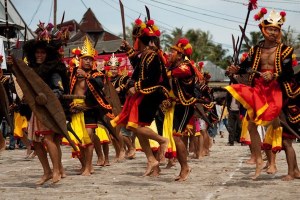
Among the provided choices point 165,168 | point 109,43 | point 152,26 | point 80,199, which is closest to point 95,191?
point 80,199

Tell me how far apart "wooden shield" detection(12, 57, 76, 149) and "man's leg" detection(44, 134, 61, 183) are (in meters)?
0.20

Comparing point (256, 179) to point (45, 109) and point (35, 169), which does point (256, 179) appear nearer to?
point (45, 109)

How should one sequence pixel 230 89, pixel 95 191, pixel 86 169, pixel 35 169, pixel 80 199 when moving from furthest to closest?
pixel 35 169, pixel 86 169, pixel 230 89, pixel 95 191, pixel 80 199

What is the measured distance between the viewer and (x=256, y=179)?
422 inches

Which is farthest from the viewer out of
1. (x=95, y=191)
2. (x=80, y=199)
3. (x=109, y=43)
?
(x=109, y=43)

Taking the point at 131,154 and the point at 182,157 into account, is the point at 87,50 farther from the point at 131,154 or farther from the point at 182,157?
the point at 131,154

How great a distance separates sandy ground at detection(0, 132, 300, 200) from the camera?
29.5 feet

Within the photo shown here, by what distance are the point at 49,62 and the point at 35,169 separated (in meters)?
3.24

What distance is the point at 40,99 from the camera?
9969 millimetres

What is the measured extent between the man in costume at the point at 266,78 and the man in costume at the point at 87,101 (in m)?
2.50

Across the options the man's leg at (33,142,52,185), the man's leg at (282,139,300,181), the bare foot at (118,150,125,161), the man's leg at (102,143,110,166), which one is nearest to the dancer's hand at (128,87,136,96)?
the man's leg at (33,142,52,185)

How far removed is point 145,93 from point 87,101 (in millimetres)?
1971

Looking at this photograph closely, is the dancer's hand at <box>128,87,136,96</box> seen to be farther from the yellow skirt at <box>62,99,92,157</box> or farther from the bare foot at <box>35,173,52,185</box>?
the yellow skirt at <box>62,99,92,157</box>

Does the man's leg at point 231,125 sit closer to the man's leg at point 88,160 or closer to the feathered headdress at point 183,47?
the man's leg at point 88,160
